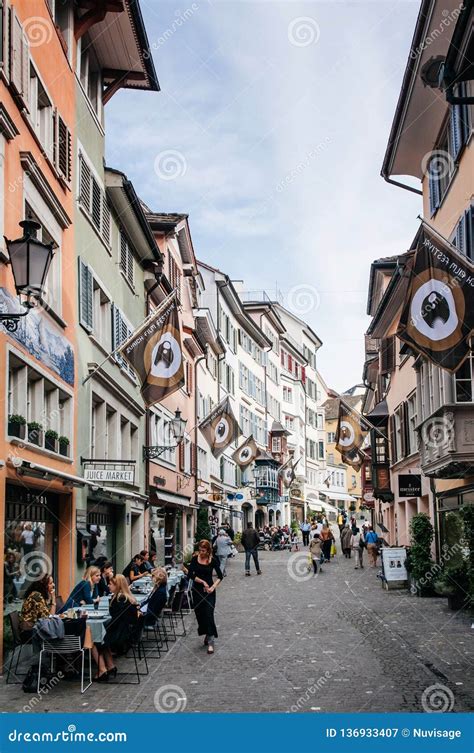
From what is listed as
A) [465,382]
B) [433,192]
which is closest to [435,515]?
[465,382]

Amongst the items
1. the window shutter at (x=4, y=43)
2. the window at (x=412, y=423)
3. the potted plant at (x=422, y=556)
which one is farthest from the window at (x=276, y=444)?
the window shutter at (x=4, y=43)

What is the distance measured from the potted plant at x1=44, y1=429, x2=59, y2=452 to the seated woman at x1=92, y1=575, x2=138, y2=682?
4.51 meters

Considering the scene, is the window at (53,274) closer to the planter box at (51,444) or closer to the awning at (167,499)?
the planter box at (51,444)

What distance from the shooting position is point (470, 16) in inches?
431

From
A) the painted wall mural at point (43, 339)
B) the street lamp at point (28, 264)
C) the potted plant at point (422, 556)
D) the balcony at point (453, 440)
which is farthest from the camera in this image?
the potted plant at point (422, 556)

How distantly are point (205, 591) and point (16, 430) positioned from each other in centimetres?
384

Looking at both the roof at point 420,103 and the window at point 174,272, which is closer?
the roof at point 420,103

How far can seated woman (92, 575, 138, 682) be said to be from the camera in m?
11.4

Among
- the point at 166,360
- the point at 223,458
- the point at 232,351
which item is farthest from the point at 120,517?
the point at 232,351

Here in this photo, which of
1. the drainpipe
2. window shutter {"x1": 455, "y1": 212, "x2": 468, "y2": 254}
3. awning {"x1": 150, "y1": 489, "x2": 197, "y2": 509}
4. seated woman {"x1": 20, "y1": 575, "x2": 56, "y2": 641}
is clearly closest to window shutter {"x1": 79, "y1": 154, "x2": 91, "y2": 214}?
window shutter {"x1": 455, "y1": 212, "x2": 468, "y2": 254}

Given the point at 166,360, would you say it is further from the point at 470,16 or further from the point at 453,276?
the point at 470,16

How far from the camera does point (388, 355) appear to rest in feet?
115

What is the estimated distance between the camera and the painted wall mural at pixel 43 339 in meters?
13.3

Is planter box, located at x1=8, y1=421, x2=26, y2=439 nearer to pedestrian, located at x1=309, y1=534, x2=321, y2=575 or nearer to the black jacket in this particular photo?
the black jacket
